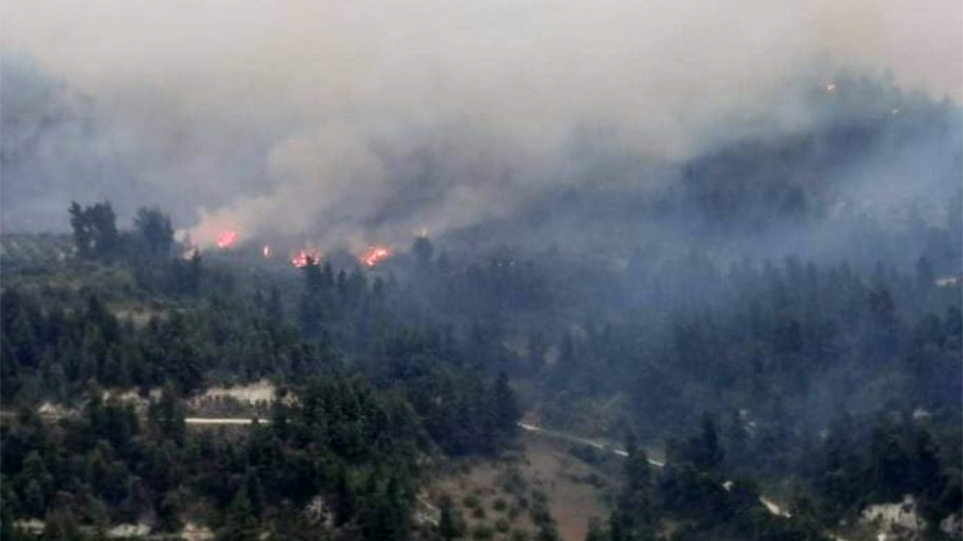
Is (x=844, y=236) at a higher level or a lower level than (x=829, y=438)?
higher

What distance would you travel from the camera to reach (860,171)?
126m

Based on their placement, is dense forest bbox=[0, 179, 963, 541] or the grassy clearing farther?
the grassy clearing

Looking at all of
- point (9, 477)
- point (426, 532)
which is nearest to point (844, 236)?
point (426, 532)

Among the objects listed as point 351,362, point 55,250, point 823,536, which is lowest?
point 823,536

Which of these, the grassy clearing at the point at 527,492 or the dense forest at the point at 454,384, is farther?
the grassy clearing at the point at 527,492

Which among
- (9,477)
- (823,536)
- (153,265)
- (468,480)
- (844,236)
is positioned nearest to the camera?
(9,477)

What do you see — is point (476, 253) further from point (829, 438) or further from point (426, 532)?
point (426, 532)

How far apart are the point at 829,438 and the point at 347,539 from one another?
23734 millimetres

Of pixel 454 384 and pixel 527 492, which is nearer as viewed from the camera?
pixel 527 492

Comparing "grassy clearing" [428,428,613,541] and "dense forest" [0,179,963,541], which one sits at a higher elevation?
"dense forest" [0,179,963,541]

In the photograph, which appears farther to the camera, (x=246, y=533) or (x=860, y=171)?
(x=860, y=171)

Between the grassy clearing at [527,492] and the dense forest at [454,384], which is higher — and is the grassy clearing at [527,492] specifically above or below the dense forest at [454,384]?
below

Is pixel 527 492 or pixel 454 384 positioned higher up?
pixel 454 384

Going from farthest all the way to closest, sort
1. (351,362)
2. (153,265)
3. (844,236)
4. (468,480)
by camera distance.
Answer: (844,236)
(153,265)
(351,362)
(468,480)
